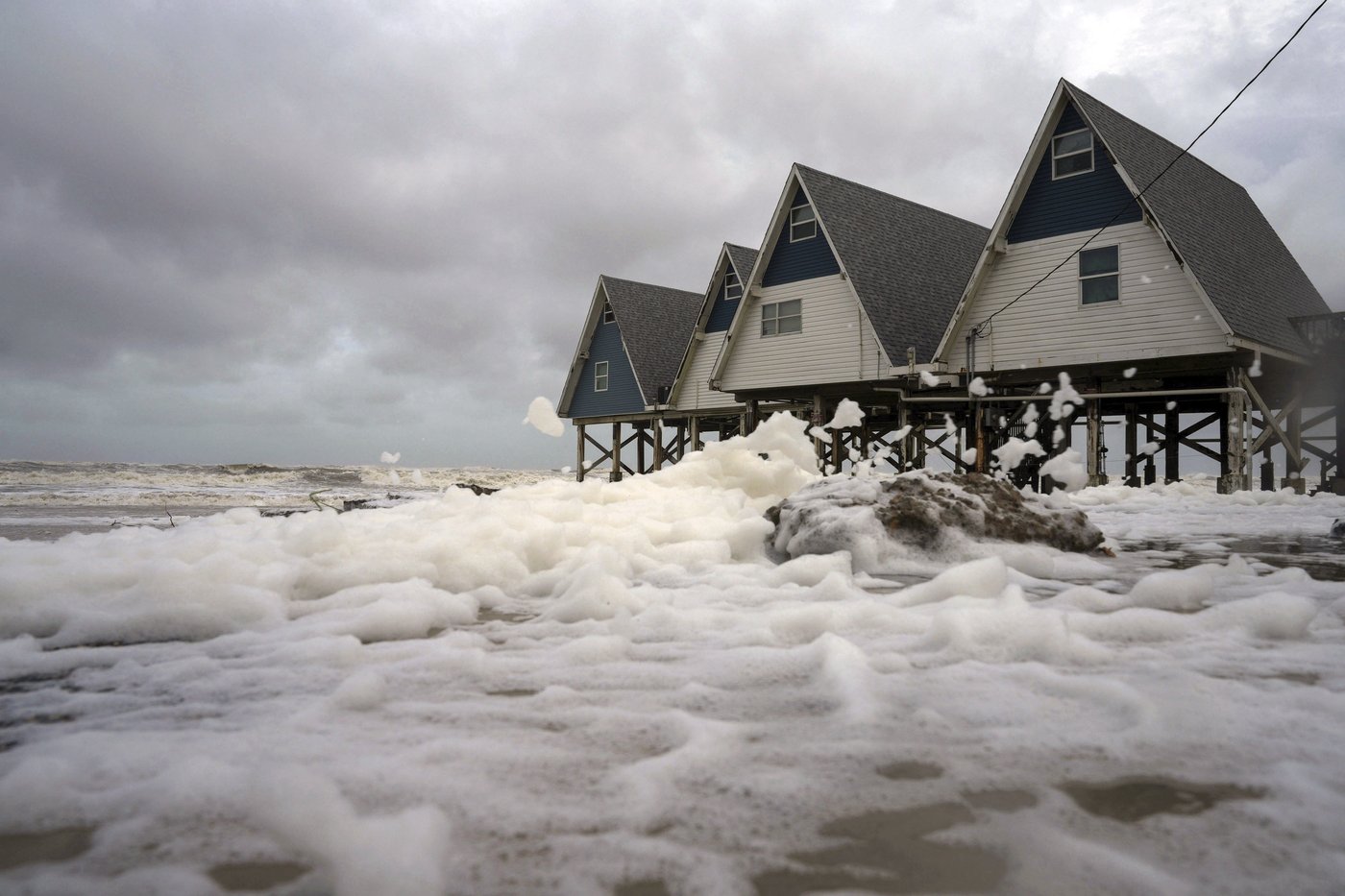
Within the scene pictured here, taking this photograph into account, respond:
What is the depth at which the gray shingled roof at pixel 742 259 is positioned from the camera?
73.0ft

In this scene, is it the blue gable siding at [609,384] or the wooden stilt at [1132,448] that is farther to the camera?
the blue gable siding at [609,384]

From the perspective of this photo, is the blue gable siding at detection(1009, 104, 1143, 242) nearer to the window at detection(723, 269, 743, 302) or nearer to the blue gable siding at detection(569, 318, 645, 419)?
the window at detection(723, 269, 743, 302)

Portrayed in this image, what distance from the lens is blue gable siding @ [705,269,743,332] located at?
22422mm

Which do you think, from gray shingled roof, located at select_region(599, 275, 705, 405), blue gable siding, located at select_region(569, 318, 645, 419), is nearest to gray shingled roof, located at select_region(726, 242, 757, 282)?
gray shingled roof, located at select_region(599, 275, 705, 405)

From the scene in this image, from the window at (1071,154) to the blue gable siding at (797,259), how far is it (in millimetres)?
4562

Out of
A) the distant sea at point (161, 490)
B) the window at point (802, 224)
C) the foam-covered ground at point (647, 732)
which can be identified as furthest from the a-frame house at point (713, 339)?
the foam-covered ground at point (647, 732)

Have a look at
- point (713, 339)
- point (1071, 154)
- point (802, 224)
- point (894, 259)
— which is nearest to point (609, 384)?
point (713, 339)

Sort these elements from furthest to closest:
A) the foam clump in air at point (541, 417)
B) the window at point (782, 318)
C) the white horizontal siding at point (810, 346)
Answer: the window at point (782, 318)
the white horizontal siding at point (810, 346)
the foam clump in air at point (541, 417)

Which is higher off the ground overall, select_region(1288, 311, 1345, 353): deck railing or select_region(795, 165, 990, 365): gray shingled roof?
select_region(795, 165, 990, 365): gray shingled roof

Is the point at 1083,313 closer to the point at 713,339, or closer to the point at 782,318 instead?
the point at 782,318

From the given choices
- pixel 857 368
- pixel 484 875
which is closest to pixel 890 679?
pixel 484 875

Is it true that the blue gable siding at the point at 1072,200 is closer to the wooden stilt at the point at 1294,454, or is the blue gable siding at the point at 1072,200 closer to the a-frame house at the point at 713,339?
the wooden stilt at the point at 1294,454

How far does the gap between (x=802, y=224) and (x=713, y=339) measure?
4966 millimetres

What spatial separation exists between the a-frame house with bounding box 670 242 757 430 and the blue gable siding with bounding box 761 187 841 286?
3.05 meters
